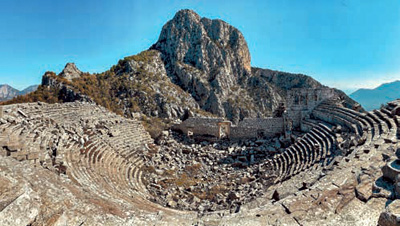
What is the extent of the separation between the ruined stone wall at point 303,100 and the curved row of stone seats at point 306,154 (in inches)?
159

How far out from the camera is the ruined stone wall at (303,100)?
789 inches

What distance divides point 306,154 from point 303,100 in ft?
28.4

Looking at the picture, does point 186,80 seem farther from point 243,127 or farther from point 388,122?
point 388,122

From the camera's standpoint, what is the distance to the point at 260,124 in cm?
1997

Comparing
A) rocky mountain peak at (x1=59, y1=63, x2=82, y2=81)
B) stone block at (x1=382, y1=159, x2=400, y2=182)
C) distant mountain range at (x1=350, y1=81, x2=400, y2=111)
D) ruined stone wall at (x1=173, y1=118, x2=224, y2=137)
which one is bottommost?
stone block at (x1=382, y1=159, x2=400, y2=182)

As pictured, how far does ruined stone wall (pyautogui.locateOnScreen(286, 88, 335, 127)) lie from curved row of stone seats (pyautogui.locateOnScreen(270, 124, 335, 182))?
403 centimetres

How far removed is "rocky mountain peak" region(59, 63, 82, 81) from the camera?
38469 mm

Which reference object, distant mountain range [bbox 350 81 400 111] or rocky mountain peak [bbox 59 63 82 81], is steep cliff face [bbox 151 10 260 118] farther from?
distant mountain range [bbox 350 81 400 111]

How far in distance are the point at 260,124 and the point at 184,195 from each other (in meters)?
11.1

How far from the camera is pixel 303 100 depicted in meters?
20.3

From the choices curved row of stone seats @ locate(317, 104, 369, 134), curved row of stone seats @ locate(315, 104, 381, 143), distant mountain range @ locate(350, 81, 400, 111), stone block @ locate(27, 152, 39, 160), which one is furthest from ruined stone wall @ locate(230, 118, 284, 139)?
distant mountain range @ locate(350, 81, 400, 111)

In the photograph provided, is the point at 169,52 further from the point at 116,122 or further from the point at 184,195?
the point at 184,195

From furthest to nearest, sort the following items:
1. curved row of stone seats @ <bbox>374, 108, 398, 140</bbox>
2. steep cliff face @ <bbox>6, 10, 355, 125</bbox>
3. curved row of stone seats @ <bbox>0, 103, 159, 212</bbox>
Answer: steep cliff face @ <bbox>6, 10, 355, 125</bbox>
curved row of stone seats @ <bbox>374, 108, 398, 140</bbox>
curved row of stone seats @ <bbox>0, 103, 159, 212</bbox>

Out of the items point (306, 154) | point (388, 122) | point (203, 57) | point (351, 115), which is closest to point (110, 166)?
point (306, 154)
